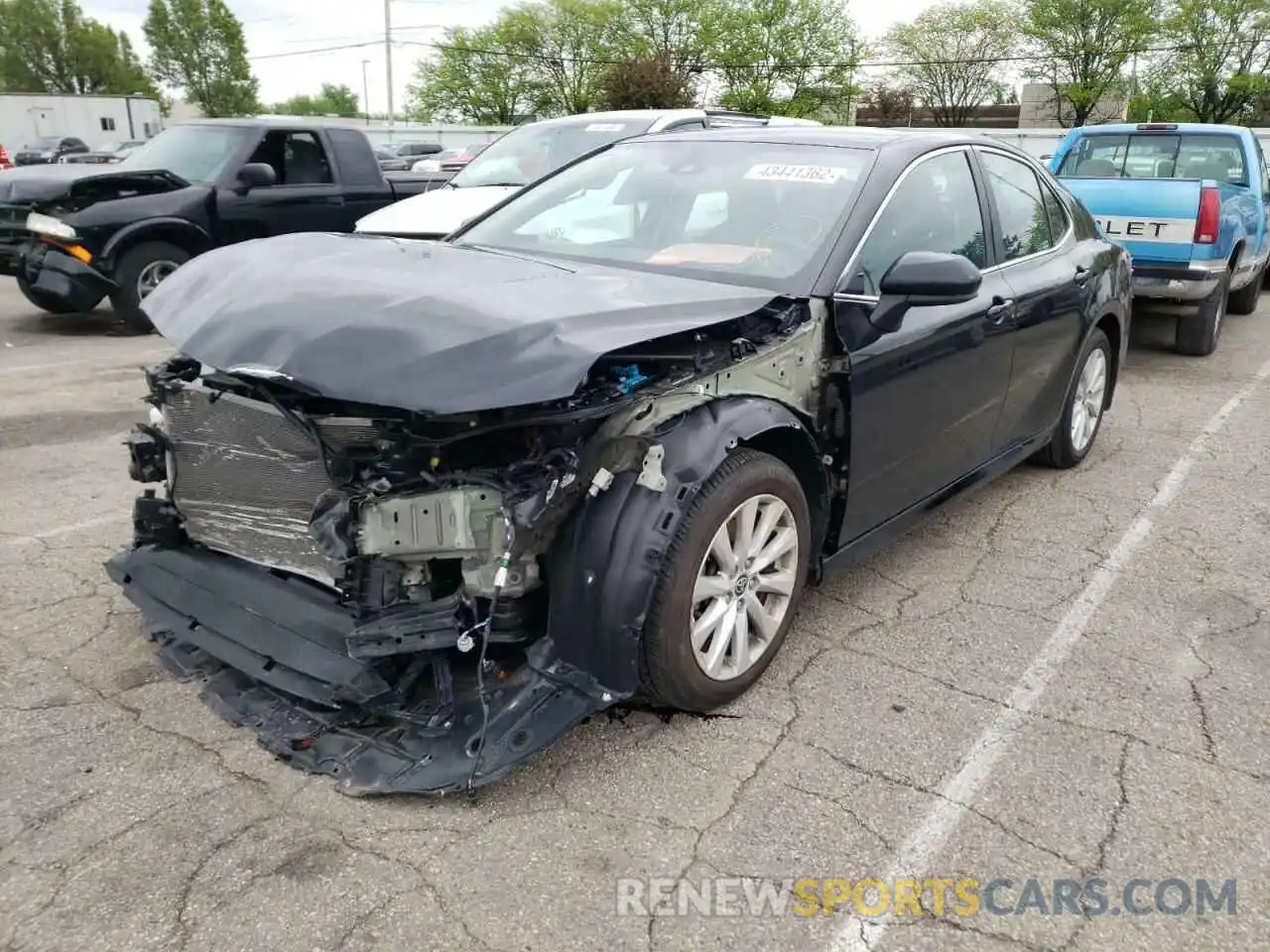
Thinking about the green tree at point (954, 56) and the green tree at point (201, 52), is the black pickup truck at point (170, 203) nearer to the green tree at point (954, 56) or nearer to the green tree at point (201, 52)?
the green tree at point (954, 56)

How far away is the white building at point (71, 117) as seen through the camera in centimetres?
4325

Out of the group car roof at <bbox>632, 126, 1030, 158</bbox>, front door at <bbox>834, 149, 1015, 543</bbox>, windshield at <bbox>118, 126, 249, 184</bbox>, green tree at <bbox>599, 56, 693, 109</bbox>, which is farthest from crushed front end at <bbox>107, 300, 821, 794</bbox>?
green tree at <bbox>599, 56, 693, 109</bbox>

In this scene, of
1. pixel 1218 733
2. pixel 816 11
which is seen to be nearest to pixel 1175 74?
pixel 816 11

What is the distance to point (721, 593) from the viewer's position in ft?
9.53

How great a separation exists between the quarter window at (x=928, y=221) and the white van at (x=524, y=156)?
3832mm

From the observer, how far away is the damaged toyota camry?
2.53 metres

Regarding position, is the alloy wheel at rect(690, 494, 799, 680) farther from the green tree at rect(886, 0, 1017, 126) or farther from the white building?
the green tree at rect(886, 0, 1017, 126)

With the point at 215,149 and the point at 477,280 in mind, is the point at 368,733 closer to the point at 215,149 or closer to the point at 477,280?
the point at 477,280

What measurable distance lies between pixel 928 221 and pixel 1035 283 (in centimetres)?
88

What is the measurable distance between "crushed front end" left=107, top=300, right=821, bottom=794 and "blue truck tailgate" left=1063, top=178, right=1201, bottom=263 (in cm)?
626

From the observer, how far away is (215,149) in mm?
9211

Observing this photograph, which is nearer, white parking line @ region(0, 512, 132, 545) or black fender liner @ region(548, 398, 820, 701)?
black fender liner @ region(548, 398, 820, 701)

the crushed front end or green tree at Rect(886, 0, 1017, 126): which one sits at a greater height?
green tree at Rect(886, 0, 1017, 126)

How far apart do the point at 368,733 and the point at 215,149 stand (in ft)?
26.8
